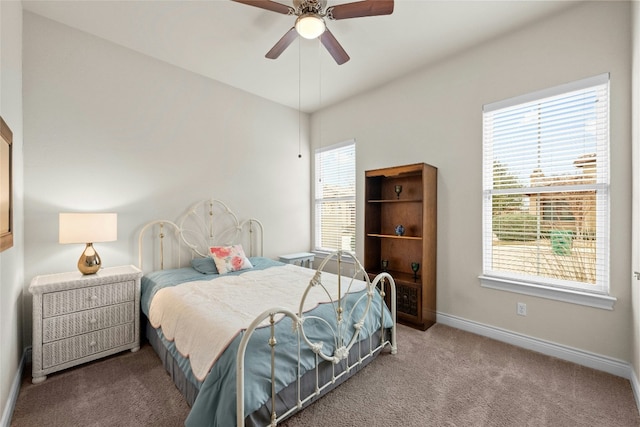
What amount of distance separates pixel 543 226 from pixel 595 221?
340mm

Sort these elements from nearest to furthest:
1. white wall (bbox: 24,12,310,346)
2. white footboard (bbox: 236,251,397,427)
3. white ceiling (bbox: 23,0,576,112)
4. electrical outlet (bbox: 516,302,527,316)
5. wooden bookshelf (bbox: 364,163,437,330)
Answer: white footboard (bbox: 236,251,397,427) → white ceiling (bbox: 23,0,576,112) → white wall (bbox: 24,12,310,346) → electrical outlet (bbox: 516,302,527,316) → wooden bookshelf (bbox: 364,163,437,330)

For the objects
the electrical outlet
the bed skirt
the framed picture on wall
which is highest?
the framed picture on wall

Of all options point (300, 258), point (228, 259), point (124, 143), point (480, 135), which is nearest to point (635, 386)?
point (480, 135)

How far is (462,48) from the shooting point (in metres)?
2.91

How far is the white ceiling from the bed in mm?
1762

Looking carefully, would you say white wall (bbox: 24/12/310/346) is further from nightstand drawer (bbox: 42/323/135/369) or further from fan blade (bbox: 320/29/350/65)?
fan blade (bbox: 320/29/350/65)

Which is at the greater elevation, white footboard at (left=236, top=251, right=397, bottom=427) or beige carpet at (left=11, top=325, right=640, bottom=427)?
white footboard at (left=236, top=251, right=397, bottom=427)

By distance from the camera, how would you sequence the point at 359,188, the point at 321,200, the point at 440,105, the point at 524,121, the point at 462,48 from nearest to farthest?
the point at 524,121, the point at 462,48, the point at 440,105, the point at 359,188, the point at 321,200

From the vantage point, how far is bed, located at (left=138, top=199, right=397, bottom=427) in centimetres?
143

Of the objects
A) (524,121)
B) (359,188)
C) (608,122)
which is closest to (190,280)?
(359,188)

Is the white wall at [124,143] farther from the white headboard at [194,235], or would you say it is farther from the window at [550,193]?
the window at [550,193]

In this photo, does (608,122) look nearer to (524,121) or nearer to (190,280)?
(524,121)

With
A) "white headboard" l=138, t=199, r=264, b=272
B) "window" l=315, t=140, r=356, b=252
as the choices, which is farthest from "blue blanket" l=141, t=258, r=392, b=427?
"window" l=315, t=140, r=356, b=252

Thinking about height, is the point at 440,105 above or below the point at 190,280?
above
